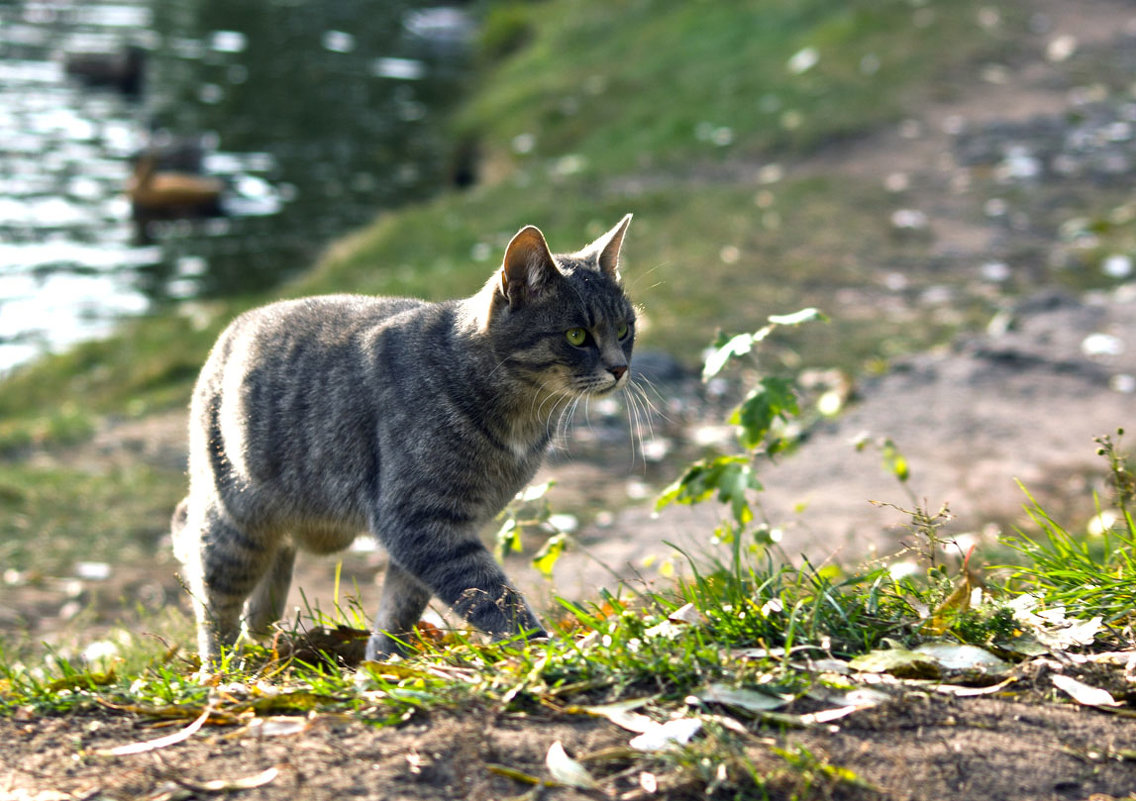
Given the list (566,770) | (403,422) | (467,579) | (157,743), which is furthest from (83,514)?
(566,770)

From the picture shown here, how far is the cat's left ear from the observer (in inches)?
167

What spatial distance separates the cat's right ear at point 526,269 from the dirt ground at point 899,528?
4.54 ft

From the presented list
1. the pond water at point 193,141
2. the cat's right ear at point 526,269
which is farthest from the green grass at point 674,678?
the pond water at point 193,141

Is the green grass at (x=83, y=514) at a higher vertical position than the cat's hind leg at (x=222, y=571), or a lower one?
lower

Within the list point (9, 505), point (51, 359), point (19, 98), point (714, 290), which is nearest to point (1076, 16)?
point (714, 290)

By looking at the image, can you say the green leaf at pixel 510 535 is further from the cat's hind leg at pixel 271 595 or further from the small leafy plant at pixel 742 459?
the cat's hind leg at pixel 271 595

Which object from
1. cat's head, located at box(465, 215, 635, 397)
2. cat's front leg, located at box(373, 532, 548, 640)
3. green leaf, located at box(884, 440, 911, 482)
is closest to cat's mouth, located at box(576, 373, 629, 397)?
cat's head, located at box(465, 215, 635, 397)

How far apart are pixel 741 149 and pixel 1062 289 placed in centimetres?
485

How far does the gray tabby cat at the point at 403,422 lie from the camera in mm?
3854

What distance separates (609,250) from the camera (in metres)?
4.30

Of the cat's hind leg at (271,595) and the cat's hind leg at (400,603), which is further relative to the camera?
the cat's hind leg at (271,595)

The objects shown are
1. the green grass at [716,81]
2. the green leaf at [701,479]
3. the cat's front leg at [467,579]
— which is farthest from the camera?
the green grass at [716,81]

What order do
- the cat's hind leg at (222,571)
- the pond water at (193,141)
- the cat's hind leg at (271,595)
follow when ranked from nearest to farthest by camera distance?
the cat's hind leg at (222,571), the cat's hind leg at (271,595), the pond water at (193,141)

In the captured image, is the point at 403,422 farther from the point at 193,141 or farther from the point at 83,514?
the point at 193,141
